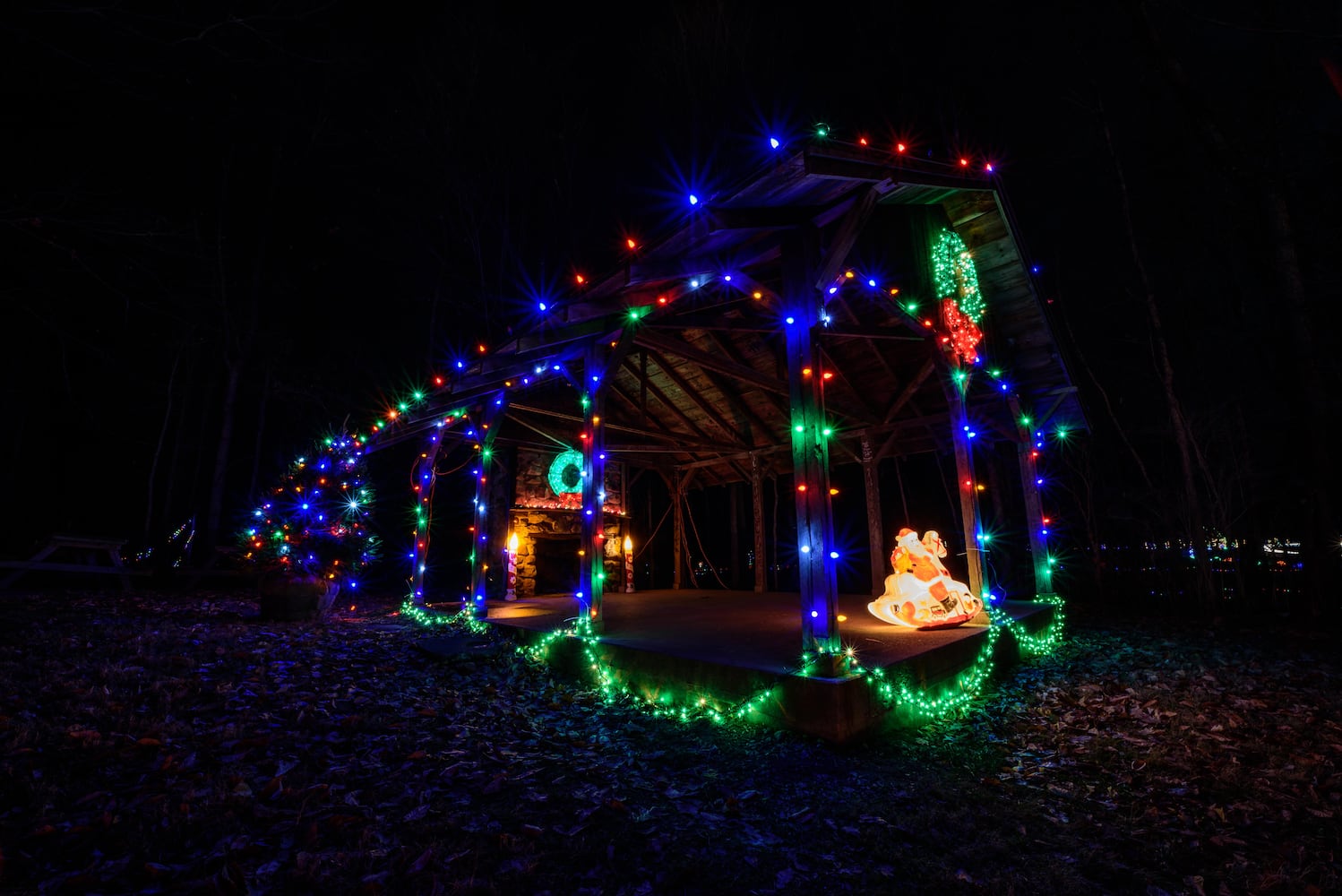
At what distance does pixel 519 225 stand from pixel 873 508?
545 inches

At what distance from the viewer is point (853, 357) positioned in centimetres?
1034

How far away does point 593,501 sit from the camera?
21.5 feet

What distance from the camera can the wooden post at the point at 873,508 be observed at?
454 inches

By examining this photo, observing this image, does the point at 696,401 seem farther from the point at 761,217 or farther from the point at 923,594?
the point at 761,217

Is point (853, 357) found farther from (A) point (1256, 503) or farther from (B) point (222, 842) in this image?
(B) point (222, 842)

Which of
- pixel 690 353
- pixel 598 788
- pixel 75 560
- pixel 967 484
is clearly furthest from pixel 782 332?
pixel 75 560

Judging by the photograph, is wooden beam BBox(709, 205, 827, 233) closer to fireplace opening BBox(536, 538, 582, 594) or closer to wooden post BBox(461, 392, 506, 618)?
wooden post BBox(461, 392, 506, 618)

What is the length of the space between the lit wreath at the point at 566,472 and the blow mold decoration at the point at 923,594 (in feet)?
24.3

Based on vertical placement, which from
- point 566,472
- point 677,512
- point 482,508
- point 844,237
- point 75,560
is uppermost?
point 844,237

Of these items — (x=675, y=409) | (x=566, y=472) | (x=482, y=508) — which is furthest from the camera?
(x=566, y=472)

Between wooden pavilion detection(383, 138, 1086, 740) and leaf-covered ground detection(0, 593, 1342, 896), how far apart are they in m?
1.32

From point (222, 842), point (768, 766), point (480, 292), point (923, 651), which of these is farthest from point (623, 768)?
point (480, 292)

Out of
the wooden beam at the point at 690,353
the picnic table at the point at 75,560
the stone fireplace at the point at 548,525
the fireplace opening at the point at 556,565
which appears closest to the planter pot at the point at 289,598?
the stone fireplace at the point at 548,525

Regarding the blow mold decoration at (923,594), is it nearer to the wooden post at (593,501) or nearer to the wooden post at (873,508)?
the wooden post at (593,501)
